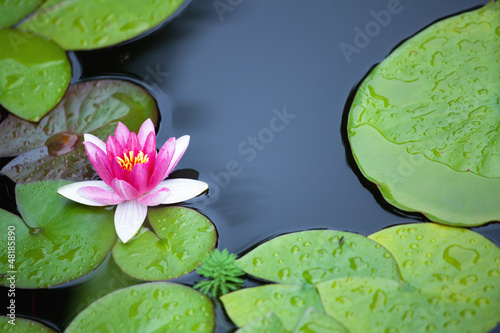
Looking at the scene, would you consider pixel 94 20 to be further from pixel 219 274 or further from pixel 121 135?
pixel 219 274

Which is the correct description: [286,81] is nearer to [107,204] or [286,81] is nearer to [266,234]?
[266,234]

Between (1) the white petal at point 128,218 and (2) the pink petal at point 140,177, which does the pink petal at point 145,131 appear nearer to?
(2) the pink petal at point 140,177

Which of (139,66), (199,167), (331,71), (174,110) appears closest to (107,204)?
(199,167)

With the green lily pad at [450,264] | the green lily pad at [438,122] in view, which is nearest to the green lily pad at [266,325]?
the green lily pad at [450,264]

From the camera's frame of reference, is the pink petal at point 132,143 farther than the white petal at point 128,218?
Yes

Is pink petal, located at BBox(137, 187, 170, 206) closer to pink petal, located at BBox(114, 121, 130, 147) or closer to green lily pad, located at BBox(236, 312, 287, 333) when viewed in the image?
pink petal, located at BBox(114, 121, 130, 147)

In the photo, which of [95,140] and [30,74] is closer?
[95,140]

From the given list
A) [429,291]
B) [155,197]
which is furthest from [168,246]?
[429,291]
